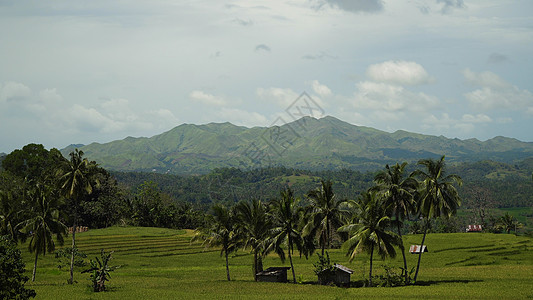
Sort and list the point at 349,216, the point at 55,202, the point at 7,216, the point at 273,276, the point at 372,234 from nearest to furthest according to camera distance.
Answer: the point at 372,234, the point at 55,202, the point at 273,276, the point at 349,216, the point at 7,216

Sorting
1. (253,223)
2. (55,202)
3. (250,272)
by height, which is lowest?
(250,272)

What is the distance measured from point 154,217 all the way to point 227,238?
87519 mm

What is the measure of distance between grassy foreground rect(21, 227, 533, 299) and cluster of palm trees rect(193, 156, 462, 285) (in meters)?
4.43

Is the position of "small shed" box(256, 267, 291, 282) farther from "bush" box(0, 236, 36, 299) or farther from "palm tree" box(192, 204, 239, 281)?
"bush" box(0, 236, 36, 299)

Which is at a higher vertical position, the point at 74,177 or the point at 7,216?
the point at 74,177

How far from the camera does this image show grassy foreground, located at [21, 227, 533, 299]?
43625 mm

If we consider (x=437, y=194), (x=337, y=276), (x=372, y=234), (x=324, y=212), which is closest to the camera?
(x=372, y=234)

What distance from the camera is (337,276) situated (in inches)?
2046

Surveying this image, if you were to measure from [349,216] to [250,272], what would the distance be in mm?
17372

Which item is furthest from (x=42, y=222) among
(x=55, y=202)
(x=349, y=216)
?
(x=349, y=216)

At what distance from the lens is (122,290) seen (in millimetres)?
46281

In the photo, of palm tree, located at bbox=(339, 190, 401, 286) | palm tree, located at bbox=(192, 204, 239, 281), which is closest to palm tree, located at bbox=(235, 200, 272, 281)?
palm tree, located at bbox=(192, 204, 239, 281)

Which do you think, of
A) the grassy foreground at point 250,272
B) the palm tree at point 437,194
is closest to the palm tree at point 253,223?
the grassy foreground at point 250,272

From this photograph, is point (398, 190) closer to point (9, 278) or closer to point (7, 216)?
point (9, 278)
